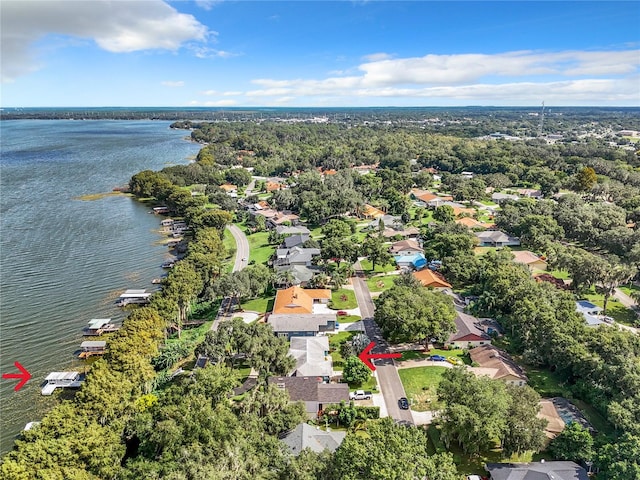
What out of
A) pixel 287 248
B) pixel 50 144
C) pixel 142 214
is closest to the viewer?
pixel 287 248

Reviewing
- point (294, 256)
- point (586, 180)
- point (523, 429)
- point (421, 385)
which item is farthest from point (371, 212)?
point (523, 429)

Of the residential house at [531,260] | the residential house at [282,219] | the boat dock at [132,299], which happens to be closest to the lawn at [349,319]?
the boat dock at [132,299]

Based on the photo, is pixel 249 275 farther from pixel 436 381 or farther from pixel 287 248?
pixel 436 381

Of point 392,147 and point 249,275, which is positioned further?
point 392,147

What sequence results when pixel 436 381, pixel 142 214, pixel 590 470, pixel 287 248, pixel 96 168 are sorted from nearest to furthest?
pixel 590 470
pixel 436 381
pixel 287 248
pixel 142 214
pixel 96 168

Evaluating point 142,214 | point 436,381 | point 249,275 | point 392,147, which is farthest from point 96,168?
point 436,381

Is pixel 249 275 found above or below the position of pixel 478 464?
above
